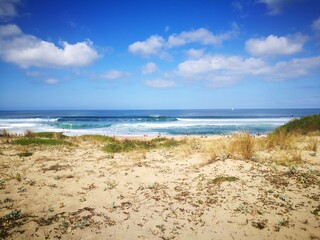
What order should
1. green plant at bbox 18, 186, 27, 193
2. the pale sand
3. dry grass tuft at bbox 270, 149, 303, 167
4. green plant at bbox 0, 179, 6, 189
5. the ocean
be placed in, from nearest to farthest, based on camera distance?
the pale sand, green plant at bbox 18, 186, 27, 193, green plant at bbox 0, 179, 6, 189, dry grass tuft at bbox 270, 149, 303, 167, the ocean

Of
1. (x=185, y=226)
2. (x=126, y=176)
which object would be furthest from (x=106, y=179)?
(x=185, y=226)

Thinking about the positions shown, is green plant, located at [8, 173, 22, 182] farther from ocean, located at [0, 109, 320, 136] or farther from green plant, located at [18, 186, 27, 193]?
ocean, located at [0, 109, 320, 136]

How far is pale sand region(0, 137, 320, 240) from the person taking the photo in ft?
13.9

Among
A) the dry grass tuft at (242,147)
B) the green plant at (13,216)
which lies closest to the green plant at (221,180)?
the dry grass tuft at (242,147)

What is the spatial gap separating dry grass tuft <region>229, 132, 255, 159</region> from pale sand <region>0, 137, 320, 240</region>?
0.43 meters

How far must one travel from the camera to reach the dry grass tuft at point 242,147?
801cm

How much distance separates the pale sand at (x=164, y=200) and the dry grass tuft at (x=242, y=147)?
428 millimetres

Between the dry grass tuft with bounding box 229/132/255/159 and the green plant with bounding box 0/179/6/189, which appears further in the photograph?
the dry grass tuft with bounding box 229/132/255/159

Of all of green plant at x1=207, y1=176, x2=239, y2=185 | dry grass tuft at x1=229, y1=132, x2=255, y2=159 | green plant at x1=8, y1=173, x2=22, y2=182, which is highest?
dry grass tuft at x1=229, y1=132, x2=255, y2=159

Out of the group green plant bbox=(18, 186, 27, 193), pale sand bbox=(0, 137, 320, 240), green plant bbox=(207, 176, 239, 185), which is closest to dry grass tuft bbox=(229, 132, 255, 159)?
pale sand bbox=(0, 137, 320, 240)

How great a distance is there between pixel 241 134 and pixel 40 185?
6425 mm

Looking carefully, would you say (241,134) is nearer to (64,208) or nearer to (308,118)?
(64,208)

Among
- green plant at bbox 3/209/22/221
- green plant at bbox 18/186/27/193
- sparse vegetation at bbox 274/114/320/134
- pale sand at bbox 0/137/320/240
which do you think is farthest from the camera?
sparse vegetation at bbox 274/114/320/134

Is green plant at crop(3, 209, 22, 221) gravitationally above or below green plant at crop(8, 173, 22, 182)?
below
